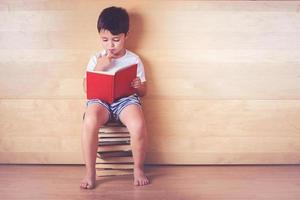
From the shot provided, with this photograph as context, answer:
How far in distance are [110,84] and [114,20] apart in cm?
24

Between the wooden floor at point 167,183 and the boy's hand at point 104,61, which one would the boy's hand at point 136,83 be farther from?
the wooden floor at point 167,183

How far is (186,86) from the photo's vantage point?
1564 mm

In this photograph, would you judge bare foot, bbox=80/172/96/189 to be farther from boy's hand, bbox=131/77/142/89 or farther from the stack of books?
boy's hand, bbox=131/77/142/89

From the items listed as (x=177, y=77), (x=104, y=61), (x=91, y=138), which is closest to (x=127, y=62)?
(x=104, y=61)

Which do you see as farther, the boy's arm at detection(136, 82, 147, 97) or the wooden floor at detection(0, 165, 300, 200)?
the boy's arm at detection(136, 82, 147, 97)

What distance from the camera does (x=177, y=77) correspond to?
5.12 feet

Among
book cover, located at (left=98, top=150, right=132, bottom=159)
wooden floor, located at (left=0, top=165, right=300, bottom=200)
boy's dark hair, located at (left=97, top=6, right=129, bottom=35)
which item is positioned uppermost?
boy's dark hair, located at (left=97, top=6, right=129, bottom=35)

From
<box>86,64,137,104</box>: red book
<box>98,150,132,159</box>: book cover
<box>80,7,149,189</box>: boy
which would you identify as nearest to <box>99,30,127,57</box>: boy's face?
<box>80,7,149,189</box>: boy

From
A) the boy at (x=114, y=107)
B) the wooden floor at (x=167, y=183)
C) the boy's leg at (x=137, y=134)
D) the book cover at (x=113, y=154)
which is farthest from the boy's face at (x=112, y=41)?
the wooden floor at (x=167, y=183)

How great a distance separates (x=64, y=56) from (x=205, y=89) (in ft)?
1.89

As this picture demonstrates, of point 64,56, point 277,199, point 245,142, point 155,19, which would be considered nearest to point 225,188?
point 277,199

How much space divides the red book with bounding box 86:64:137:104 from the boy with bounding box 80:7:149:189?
3cm

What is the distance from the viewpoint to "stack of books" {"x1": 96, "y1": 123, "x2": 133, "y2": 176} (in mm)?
1457

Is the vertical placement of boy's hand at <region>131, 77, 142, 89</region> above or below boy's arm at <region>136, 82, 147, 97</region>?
above
